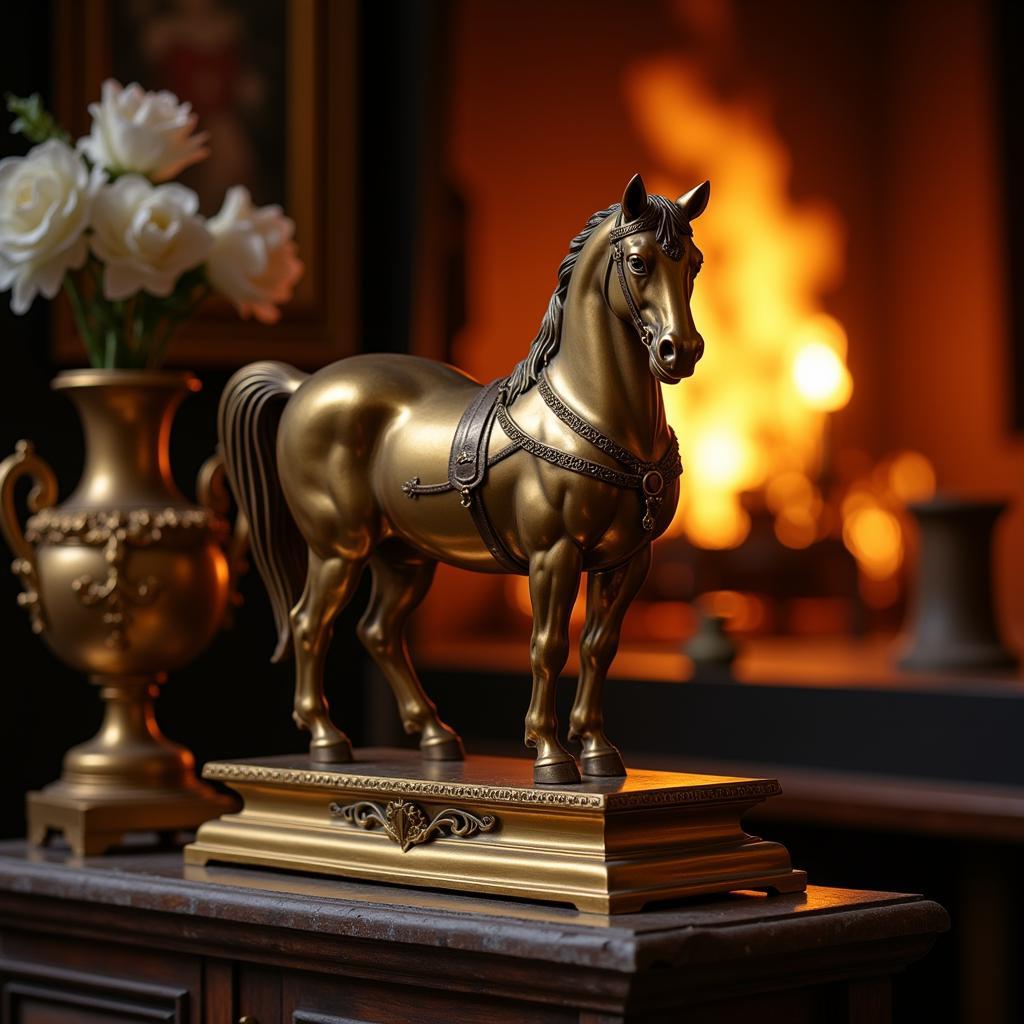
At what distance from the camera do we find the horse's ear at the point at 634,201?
4.44ft

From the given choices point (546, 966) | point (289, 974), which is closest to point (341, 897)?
point (289, 974)

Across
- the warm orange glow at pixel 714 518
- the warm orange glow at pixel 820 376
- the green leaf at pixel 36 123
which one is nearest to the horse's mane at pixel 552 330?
the green leaf at pixel 36 123

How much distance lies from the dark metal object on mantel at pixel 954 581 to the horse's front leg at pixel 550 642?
296 cm

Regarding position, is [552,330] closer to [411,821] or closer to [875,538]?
[411,821]

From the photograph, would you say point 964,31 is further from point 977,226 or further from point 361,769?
point 361,769

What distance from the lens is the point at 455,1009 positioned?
1.38 m

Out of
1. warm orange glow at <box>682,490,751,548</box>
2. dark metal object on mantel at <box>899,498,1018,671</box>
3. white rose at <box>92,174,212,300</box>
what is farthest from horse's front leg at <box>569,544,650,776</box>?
warm orange glow at <box>682,490,751,548</box>

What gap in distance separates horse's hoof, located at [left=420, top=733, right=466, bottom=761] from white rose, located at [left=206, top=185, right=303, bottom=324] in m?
0.62

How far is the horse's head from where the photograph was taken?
53.2 inches

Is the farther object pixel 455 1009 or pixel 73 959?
pixel 73 959

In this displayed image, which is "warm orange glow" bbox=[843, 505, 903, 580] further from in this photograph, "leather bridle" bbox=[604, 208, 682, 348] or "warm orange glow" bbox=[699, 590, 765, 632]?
"leather bridle" bbox=[604, 208, 682, 348]

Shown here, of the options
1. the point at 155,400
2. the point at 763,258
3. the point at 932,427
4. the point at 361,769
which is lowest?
the point at 361,769

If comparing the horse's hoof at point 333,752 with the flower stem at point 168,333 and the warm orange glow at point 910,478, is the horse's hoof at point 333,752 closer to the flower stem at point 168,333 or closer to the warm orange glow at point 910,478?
the flower stem at point 168,333

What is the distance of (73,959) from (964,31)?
6840 mm
